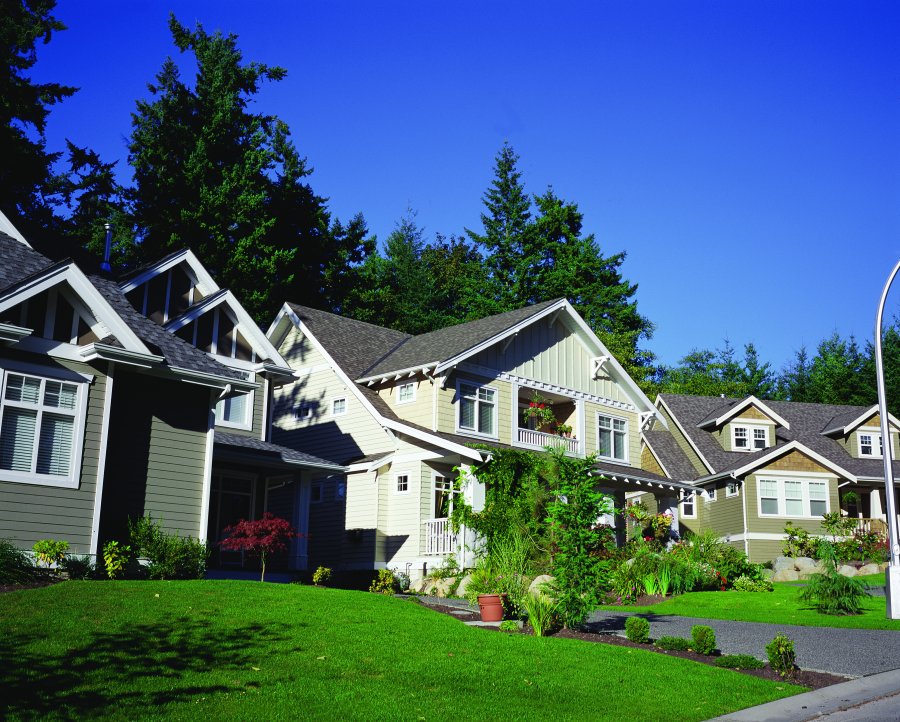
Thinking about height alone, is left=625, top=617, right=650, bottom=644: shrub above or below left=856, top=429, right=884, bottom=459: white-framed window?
below

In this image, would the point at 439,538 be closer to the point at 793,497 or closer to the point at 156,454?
the point at 156,454

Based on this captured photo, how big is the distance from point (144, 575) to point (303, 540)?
8.44m

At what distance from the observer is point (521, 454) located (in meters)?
21.6

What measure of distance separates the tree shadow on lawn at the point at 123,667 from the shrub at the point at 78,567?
4.55 meters

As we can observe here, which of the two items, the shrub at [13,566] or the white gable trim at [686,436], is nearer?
the shrub at [13,566]

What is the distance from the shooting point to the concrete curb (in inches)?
408

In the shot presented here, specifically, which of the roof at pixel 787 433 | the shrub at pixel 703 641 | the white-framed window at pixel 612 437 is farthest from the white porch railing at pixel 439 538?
the roof at pixel 787 433

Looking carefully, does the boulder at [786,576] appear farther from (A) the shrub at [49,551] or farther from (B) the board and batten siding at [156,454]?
(A) the shrub at [49,551]

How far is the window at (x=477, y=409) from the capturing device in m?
30.4

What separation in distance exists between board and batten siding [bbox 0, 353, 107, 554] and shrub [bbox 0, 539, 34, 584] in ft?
1.73

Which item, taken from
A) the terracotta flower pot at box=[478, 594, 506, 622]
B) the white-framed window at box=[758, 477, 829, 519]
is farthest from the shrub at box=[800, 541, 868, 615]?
the white-framed window at box=[758, 477, 829, 519]

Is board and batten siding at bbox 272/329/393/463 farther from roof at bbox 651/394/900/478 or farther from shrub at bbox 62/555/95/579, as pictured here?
roof at bbox 651/394/900/478

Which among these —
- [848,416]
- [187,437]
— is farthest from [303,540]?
[848,416]

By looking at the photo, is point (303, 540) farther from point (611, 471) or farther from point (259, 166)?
point (259, 166)
